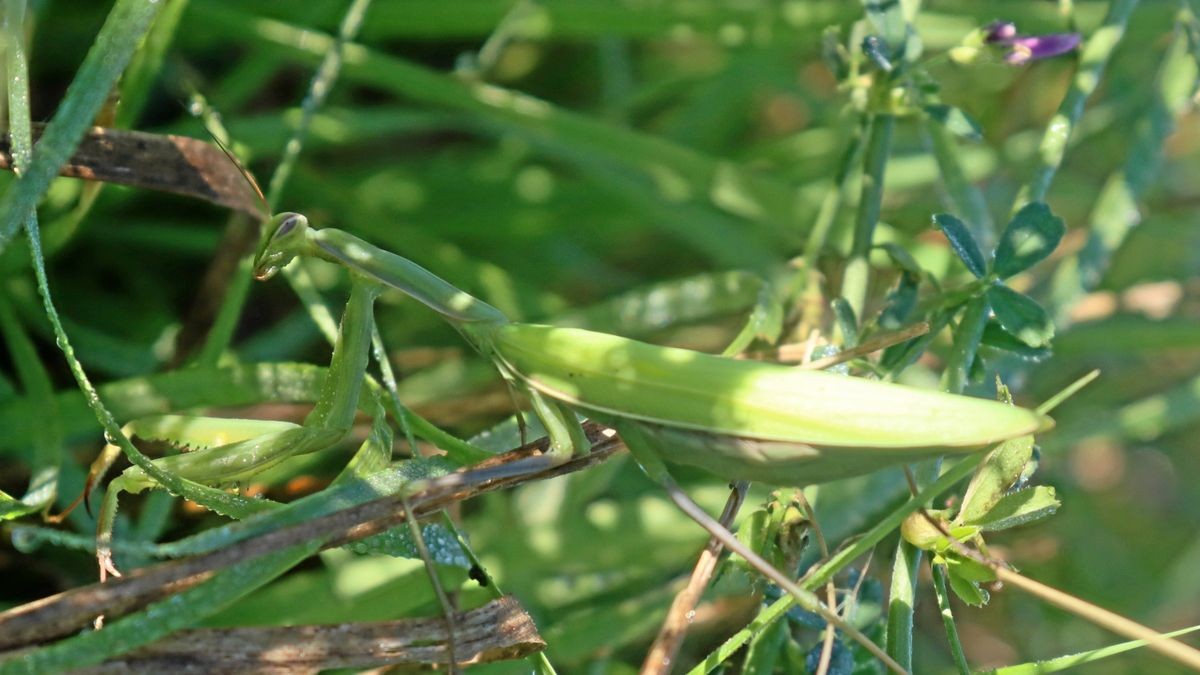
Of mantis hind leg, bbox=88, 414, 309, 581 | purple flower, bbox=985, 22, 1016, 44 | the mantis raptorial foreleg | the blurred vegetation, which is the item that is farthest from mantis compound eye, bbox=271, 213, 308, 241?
purple flower, bbox=985, 22, 1016, 44

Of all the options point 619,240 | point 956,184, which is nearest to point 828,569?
point 956,184

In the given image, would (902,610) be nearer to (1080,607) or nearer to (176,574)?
(1080,607)

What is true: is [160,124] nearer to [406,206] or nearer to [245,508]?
[406,206]

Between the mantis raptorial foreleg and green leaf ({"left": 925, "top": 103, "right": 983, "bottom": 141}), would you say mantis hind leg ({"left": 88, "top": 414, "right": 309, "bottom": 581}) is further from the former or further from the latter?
green leaf ({"left": 925, "top": 103, "right": 983, "bottom": 141})

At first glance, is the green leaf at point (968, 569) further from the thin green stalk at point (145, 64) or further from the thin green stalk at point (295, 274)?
the thin green stalk at point (145, 64)

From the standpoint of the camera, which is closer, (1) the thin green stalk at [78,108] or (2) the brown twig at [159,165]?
(1) the thin green stalk at [78,108]

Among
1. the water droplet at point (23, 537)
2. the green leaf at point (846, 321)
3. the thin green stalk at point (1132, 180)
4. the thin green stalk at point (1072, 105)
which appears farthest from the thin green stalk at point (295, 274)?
the thin green stalk at point (1132, 180)
